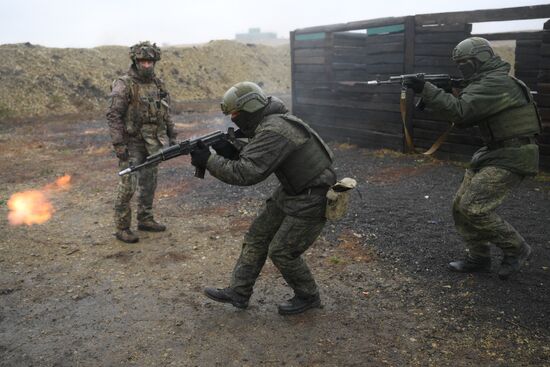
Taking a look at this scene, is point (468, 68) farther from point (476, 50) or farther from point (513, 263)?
point (513, 263)

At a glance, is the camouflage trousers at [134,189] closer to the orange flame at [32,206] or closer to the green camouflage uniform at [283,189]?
the orange flame at [32,206]

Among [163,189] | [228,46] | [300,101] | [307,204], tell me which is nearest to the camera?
[307,204]

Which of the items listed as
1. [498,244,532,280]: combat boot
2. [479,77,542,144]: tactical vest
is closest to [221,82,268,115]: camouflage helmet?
[479,77,542,144]: tactical vest

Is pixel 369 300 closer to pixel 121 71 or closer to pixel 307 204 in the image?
pixel 307 204

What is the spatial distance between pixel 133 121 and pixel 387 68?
702cm

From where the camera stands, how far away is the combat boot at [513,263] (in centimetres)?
443

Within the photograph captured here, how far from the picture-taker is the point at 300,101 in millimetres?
13648

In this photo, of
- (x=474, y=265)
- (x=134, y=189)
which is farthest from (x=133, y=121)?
(x=474, y=265)

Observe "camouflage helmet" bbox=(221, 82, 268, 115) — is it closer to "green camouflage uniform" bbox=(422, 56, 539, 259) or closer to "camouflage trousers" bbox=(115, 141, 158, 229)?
"green camouflage uniform" bbox=(422, 56, 539, 259)

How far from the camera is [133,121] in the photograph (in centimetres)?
600

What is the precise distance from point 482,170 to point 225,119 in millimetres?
15030

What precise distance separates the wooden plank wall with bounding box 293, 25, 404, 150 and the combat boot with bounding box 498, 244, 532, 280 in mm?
6626

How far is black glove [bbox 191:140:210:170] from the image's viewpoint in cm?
375

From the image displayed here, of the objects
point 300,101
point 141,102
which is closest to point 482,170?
point 141,102
